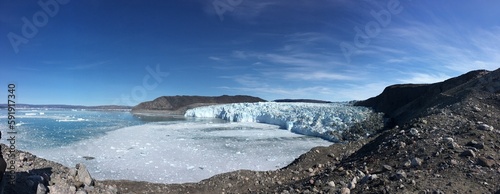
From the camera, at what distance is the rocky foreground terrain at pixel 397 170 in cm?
376

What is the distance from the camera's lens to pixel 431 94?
17641mm

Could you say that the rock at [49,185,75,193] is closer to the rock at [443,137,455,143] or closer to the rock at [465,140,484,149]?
the rock at [443,137,455,143]

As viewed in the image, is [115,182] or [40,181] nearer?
[40,181]

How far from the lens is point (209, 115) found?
3731 cm

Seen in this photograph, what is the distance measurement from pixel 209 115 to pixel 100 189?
106 ft

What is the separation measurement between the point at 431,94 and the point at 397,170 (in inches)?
619

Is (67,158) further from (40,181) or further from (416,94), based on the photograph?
(416,94)

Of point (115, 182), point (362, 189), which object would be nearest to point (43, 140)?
point (115, 182)

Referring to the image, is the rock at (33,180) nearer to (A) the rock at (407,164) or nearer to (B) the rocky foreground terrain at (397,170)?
(B) the rocky foreground terrain at (397,170)

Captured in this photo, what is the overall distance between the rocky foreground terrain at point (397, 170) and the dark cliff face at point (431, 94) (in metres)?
0.68

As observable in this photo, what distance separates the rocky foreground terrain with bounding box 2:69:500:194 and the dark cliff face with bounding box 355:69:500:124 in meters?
0.68

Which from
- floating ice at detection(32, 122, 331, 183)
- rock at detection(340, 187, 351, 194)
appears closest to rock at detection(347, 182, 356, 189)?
rock at detection(340, 187, 351, 194)

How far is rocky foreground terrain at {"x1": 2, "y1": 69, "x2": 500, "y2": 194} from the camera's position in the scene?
3.76 m

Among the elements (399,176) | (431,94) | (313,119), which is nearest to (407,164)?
(399,176)
